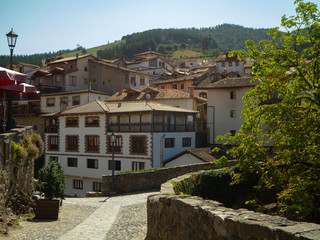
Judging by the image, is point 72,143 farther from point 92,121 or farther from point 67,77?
point 67,77

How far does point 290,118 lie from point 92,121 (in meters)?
30.6

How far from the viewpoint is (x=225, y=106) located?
1598 inches

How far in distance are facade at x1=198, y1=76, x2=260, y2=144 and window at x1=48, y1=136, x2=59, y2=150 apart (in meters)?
19.5

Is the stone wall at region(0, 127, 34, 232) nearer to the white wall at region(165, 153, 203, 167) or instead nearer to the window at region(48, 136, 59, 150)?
the white wall at region(165, 153, 203, 167)

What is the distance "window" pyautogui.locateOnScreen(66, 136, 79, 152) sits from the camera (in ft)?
133

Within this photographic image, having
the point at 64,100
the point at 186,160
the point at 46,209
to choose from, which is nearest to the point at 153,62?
the point at 64,100

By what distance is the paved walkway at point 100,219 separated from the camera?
1070 centimetres

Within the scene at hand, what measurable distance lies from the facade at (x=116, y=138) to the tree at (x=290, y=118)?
2184 centimetres

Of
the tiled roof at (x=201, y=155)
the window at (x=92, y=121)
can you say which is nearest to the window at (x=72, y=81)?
the window at (x=92, y=121)

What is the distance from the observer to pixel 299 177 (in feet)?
34.4

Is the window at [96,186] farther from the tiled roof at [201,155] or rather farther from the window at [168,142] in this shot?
the window at [168,142]

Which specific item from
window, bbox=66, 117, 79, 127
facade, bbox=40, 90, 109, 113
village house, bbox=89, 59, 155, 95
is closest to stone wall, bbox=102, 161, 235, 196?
window, bbox=66, 117, 79, 127

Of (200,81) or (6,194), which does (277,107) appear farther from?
(200,81)

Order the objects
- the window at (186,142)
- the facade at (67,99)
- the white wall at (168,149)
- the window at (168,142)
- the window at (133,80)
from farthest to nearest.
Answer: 1. the window at (133,80)
2. the facade at (67,99)
3. the window at (186,142)
4. the window at (168,142)
5. the white wall at (168,149)
